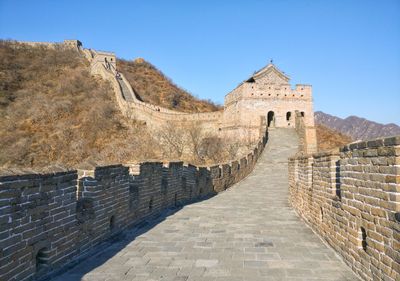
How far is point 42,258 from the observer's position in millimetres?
4902

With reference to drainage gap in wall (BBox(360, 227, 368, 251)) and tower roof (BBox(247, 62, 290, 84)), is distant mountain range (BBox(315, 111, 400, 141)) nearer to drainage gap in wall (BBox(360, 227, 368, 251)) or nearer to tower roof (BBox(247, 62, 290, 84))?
tower roof (BBox(247, 62, 290, 84))

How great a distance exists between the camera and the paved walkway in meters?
5.00

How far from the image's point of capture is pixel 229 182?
56.4ft

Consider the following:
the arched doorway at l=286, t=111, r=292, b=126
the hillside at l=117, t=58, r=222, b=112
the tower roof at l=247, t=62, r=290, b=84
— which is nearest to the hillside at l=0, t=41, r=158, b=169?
the hillside at l=117, t=58, r=222, b=112

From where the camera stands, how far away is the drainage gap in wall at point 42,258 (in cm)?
484

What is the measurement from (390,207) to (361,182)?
0.90m

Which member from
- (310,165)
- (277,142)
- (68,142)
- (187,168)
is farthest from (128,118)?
(310,165)

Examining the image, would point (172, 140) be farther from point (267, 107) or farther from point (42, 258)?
point (42, 258)

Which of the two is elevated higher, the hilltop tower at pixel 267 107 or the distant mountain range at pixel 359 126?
the distant mountain range at pixel 359 126

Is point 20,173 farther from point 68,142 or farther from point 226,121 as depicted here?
point 68,142

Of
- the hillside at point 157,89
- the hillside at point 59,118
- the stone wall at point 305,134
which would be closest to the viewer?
the stone wall at point 305,134

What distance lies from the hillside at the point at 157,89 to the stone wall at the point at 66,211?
41496 millimetres

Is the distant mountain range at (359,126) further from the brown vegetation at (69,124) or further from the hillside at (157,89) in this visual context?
the brown vegetation at (69,124)

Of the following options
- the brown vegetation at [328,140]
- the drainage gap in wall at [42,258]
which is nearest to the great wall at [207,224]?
the drainage gap in wall at [42,258]
